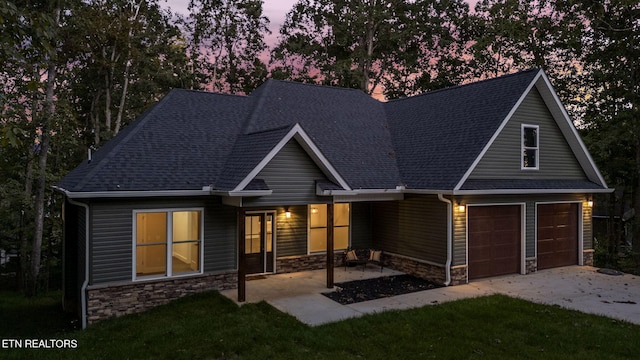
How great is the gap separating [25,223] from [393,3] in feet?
80.4

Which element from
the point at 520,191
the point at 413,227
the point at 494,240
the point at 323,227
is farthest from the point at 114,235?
the point at 520,191

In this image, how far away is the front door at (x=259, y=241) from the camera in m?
13.7

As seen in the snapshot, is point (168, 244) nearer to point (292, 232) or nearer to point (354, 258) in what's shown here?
point (292, 232)

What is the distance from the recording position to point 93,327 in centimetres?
994

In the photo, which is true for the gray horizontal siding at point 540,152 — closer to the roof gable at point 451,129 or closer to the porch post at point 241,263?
the roof gable at point 451,129

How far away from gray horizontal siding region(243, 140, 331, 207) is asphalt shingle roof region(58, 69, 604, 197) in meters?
0.43

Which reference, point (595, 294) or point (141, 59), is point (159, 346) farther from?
point (141, 59)

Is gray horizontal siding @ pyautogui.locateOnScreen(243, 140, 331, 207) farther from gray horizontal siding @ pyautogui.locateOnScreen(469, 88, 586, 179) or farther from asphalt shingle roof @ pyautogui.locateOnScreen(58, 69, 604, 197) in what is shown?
gray horizontal siding @ pyautogui.locateOnScreen(469, 88, 586, 179)

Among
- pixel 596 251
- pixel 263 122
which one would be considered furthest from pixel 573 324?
pixel 596 251

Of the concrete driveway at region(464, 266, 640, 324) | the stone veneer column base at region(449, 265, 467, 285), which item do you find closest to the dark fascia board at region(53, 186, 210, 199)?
the stone veneer column base at region(449, 265, 467, 285)

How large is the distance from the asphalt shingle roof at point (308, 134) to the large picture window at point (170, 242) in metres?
1.15

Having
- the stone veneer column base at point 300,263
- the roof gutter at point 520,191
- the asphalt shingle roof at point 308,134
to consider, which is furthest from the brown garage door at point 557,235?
the stone veneer column base at point 300,263

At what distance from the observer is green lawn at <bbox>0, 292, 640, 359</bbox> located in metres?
7.72

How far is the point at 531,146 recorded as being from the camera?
15.0 m
